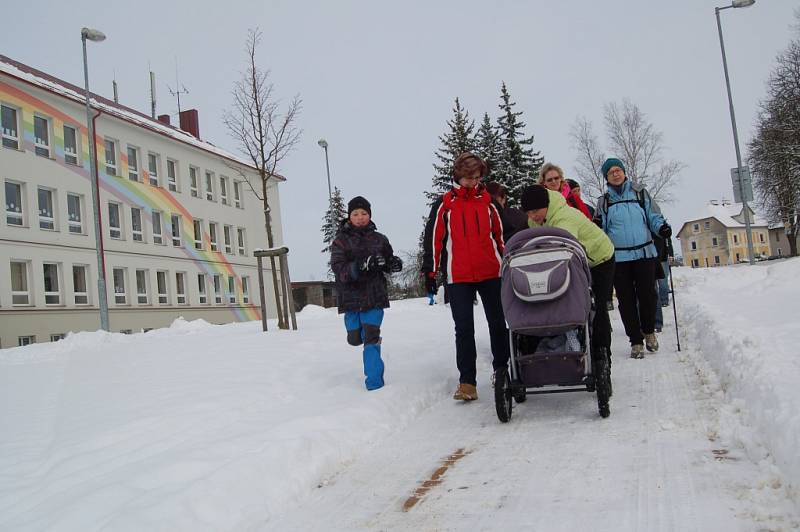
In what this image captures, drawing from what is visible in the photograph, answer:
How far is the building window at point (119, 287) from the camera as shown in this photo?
3148 centimetres

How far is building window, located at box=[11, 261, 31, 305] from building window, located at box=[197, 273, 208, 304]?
1193 centimetres

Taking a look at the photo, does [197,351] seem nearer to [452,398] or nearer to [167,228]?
[452,398]

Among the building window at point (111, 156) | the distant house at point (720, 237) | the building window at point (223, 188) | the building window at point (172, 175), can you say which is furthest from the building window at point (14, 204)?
the distant house at point (720, 237)

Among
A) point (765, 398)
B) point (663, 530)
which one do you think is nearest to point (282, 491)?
point (663, 530)

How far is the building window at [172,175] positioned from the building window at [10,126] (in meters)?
10.5

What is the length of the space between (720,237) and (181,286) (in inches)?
3617

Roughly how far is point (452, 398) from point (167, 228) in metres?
32.6

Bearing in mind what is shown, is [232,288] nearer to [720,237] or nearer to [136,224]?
[136,224]

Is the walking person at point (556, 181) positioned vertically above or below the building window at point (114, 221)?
below

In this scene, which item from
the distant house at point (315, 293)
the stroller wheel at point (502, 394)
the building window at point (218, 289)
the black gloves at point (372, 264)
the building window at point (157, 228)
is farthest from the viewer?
the distant house at point (315, 293)

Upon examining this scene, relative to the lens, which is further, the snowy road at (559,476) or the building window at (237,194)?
the building window at (237,194)

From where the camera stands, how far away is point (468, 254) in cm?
559

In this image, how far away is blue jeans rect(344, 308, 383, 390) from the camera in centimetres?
611

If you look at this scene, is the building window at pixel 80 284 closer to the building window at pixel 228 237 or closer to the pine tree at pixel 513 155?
the building window at pixel 228 237
